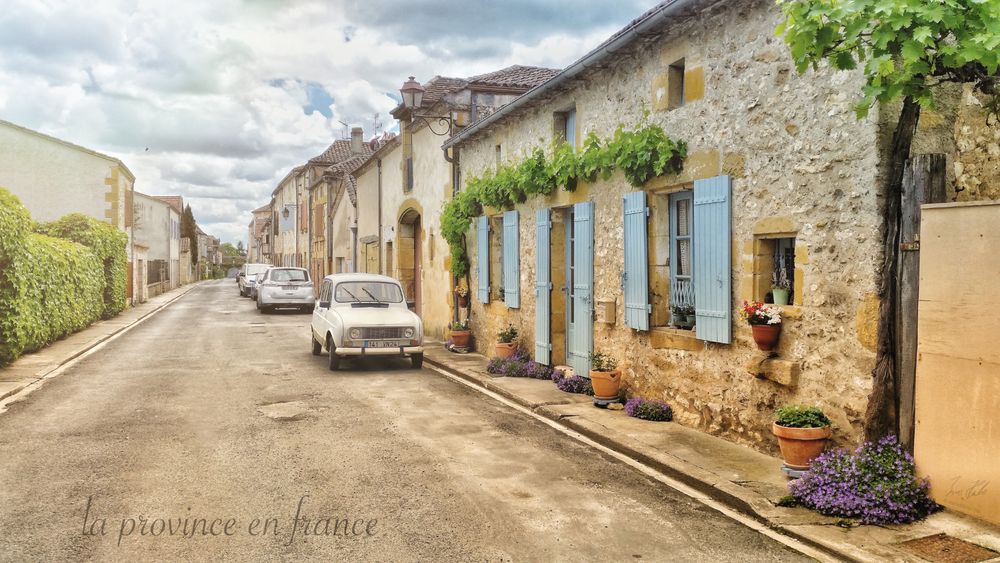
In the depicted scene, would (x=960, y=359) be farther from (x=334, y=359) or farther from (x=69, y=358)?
(x=69, y=358)

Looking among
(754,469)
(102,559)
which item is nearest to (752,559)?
(754,469)

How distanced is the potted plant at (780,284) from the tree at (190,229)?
6674 centimetres

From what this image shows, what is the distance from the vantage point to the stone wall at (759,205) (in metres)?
5.70

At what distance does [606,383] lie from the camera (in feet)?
28.3

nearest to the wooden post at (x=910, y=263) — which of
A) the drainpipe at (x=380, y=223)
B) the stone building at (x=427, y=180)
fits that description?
the stone building at (x=427, y=180)

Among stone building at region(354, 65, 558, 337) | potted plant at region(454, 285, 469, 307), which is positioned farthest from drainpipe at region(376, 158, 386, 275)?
potted plant at region(454, 285, 469, 307)

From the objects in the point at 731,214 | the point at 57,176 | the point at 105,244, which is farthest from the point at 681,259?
the point at 57,176

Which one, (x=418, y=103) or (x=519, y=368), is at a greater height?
(x=418, y=103)

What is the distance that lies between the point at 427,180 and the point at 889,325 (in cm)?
1315

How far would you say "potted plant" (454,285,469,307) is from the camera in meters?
14.3

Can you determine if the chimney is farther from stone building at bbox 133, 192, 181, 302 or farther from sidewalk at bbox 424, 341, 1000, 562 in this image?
sidewalk at bbox 424, 341, 1000, 562

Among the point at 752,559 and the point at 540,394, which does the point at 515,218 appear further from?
the point at 752,559

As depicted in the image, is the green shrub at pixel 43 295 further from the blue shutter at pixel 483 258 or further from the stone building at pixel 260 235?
the stone building at pixel 260 235

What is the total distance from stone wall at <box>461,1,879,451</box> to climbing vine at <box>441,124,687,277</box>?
0.63 feet
